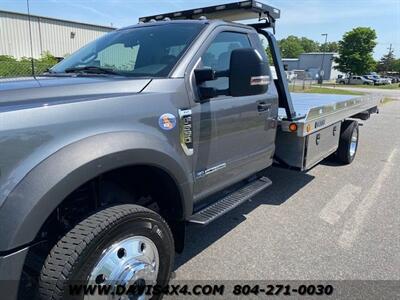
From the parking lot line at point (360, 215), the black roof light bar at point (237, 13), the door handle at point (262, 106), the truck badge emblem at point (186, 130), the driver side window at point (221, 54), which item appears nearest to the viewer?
the truck badge emblem at point (186, 130)

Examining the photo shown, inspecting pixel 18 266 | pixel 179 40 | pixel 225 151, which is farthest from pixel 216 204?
pixel 18 266

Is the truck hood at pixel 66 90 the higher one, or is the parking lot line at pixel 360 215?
the truck hood at pixel 66 90

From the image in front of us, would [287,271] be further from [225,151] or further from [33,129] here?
[33,129]

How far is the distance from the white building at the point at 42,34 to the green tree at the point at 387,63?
307ft

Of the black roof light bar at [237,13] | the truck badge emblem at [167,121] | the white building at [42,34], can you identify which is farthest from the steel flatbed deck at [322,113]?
the white building at [42,34]

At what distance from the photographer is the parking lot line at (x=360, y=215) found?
12.6 feet

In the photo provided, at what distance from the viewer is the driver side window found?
123 inches

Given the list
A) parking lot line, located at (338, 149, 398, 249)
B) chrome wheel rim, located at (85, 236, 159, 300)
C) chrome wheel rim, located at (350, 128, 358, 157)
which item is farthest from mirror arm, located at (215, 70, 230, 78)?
chrome wheel rim, located at (350, 128, 358, 157)

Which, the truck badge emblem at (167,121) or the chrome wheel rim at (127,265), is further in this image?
the truck badge emblem at (167,121)

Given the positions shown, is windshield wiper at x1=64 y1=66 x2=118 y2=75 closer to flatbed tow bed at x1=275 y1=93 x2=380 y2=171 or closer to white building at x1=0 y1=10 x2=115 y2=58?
flatbed tow bed at x1=275 y1=93 x2=380 y2=171

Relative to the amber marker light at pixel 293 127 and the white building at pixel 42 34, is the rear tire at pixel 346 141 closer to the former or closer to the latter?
the amber marker light at pixel 293 127

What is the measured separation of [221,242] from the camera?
3.74 metres

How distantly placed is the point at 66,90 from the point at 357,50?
231 feet

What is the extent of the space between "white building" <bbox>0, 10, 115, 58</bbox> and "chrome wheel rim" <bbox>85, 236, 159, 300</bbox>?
59.5ft
